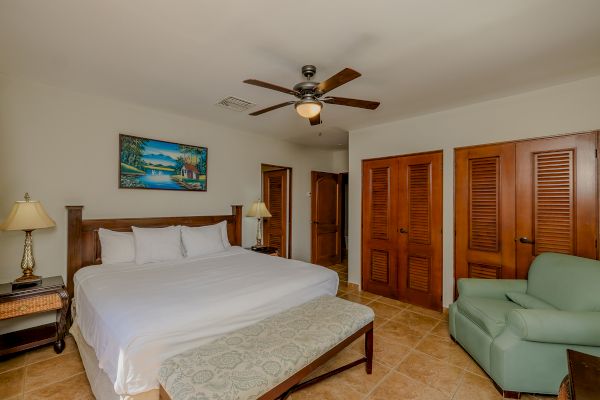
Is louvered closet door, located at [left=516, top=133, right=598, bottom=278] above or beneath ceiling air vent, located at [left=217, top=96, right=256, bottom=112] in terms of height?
beneath

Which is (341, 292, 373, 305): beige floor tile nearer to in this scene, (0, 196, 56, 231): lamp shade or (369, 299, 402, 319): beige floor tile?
(369, 299, 402, 319): beige floor tile

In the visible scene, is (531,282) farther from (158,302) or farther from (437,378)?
(158,302)

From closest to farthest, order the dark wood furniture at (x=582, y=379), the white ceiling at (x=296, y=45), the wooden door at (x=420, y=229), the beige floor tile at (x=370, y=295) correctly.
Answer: the dark wood furniture at (x=582, y=379) → the white ceiling at (x=296, y=45) → the wooden door at (x=420, y=229) → the beige floor tile at (x=370, y=295)

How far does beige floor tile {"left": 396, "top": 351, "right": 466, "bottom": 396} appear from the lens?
2049 mm

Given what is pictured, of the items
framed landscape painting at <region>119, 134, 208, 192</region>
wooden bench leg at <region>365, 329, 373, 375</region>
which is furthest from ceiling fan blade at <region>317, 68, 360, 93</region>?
→ framed landscape painting at <region>119, 134, 208, 192</region>

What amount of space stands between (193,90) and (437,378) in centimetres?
342

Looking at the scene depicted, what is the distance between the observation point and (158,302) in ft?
5.97

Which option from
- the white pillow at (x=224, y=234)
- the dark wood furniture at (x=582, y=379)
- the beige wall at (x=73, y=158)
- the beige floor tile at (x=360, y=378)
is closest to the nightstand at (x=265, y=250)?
the white pillow at (x=224, y=234)

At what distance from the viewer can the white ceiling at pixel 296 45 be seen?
165 centimetres

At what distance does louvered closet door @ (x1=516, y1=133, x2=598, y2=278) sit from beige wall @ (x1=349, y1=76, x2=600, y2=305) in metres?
0.17

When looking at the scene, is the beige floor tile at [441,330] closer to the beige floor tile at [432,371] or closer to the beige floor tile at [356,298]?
the beige floor tile at [432,371]

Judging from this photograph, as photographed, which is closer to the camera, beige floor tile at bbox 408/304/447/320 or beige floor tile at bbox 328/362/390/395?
beige floor tile at bbox 328/362/390/395

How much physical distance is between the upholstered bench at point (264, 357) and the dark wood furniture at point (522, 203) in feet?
6.24

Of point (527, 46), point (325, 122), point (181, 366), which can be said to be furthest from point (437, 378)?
point (325, 122)
